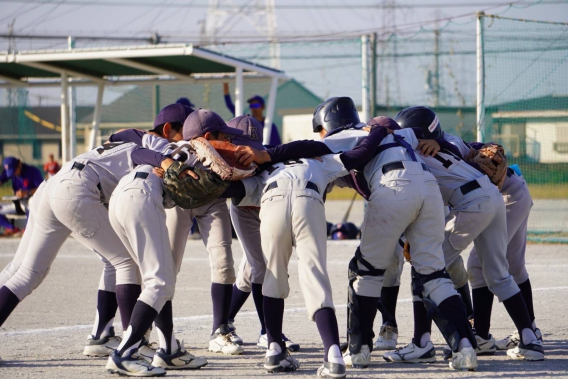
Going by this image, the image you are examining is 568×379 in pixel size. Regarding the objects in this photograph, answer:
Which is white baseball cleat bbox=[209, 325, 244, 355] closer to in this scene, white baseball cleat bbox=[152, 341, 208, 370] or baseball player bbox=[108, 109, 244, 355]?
baseball player bbox=[108, 109, 244, 355]

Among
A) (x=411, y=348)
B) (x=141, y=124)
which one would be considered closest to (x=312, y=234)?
(x=411, y=348)

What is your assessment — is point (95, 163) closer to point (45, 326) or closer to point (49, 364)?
point (49, 364)

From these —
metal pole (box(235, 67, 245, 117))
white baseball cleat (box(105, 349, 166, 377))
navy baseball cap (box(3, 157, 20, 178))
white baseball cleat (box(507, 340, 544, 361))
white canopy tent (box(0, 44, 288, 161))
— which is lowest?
white baseball cleat (box(507, 340, 544, 361))

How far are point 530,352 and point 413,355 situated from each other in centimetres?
83

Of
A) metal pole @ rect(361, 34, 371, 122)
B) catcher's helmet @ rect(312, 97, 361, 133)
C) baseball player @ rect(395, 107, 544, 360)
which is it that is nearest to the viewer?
baseball player @ rect(395, 107, 544, 360)

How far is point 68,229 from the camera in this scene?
18.3ft

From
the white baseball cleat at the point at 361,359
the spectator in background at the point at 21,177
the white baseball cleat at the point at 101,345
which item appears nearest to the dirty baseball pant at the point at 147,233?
the white baseball cleat at the point at 101,345

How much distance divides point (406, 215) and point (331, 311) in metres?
0.83

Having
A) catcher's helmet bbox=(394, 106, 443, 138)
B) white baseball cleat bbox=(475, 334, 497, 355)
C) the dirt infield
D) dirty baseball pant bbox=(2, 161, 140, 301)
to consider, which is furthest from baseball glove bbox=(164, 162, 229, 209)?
white baseball cleat bbox=(475, 334, 497, 355)

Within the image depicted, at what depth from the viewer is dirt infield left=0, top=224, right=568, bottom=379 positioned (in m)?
5.18

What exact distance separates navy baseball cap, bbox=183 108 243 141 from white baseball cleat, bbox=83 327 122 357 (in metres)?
1.70

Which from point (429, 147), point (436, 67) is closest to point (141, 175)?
point (429, 147)

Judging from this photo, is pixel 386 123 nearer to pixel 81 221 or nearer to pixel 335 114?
pixel 335 114

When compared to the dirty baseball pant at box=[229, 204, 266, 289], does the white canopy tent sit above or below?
above
